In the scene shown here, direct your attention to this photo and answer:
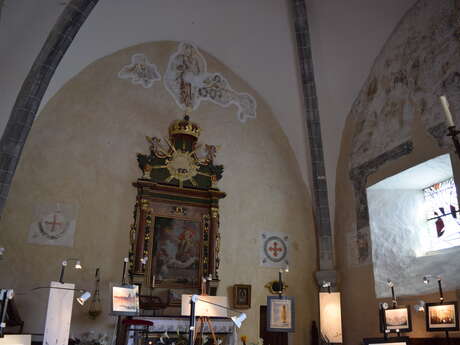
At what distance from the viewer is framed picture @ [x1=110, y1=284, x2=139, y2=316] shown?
23.2ft

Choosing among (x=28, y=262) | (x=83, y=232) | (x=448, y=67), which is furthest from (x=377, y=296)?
(x=28, y=262)

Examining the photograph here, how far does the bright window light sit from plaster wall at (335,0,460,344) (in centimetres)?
65

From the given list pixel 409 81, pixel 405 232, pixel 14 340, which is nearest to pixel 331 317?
pixel 405 232

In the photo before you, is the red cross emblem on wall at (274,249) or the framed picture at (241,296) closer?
the framed picture at (241,296)

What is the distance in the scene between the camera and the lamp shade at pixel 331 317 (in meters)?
9.88

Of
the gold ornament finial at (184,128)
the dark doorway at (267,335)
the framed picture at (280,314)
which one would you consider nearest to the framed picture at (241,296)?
the dark doorway at (267,335)

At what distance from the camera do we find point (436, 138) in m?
8.70

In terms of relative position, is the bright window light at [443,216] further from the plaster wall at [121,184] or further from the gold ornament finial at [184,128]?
the gold ornament finial at [184,128]

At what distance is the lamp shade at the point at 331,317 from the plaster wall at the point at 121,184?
35.7 inches

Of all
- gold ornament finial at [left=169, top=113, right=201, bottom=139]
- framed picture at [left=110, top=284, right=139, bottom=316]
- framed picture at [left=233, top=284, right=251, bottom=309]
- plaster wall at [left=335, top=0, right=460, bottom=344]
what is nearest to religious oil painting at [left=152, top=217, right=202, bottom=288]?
framed picture at [left=233, top=284, right=251, bottom=309]

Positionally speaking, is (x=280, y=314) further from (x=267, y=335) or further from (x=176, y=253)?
(x=176, y=253)

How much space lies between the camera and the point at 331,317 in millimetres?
9977

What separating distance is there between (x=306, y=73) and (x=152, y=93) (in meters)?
3.94

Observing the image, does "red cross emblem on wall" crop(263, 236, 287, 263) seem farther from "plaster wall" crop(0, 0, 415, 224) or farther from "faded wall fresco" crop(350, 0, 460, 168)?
"faded wall fresco" crop(350, 0, 460, 168)
